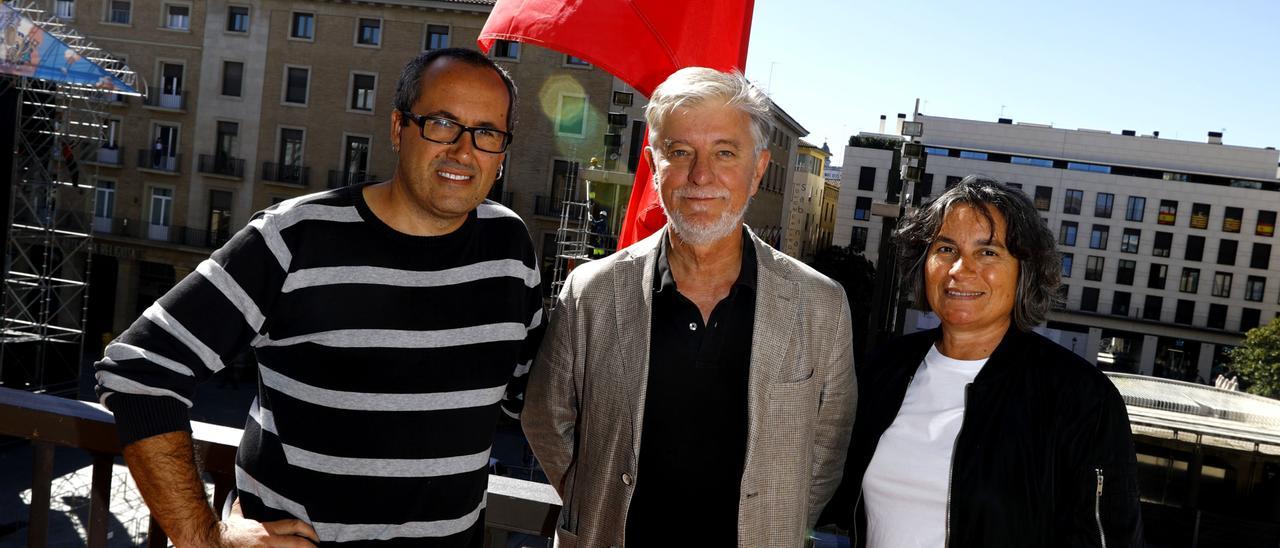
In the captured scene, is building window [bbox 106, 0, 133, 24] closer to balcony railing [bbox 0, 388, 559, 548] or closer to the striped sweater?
balcony railing [bbox 0, 388, 559, 548]

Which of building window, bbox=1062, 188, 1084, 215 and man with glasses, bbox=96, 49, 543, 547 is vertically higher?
building window, bbox=1062, 188, 1084, 215

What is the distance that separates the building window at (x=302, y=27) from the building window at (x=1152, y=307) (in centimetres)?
4861

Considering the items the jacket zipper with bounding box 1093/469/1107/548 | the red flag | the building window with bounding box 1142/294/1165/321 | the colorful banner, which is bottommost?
the building window with bounding box 1142/294/1165/321

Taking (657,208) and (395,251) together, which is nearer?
(395,251)

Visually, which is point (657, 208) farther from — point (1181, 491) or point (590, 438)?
point (1181, 491)

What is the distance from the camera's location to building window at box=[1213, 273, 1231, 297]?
53156mm

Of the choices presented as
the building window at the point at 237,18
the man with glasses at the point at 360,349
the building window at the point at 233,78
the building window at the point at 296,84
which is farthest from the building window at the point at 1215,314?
the man with glasses at the point at 360,349

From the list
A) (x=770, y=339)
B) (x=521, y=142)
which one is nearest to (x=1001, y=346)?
(x=770, y=339)

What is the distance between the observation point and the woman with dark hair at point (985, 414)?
75.7 inches

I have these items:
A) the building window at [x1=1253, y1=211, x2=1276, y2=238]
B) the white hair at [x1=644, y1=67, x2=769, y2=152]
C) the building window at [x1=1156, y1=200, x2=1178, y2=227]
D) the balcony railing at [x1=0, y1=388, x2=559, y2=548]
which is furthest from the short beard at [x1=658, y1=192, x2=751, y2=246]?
the building window at [x1=1253, y1=211, x2=1276, y2=238]

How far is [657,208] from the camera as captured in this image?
247cm

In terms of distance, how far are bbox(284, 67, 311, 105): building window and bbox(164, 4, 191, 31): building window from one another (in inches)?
132

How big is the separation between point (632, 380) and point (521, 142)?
78.2ft

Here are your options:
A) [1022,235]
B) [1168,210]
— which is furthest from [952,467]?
[1168,210]
